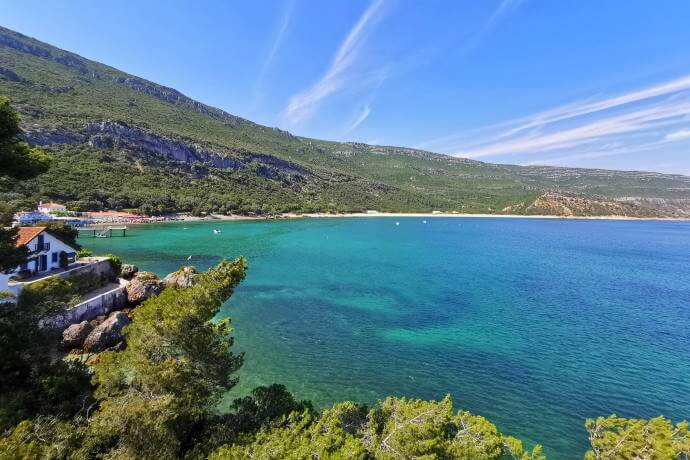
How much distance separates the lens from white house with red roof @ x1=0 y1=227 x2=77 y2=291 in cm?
2538

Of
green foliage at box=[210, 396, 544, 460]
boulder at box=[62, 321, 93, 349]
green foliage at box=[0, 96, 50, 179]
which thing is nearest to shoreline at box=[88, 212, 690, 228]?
boulder at box=[62, 321, 93, 349]

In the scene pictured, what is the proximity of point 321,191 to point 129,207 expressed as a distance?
102 m

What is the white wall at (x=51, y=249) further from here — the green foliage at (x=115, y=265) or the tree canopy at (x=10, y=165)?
the tree canopy at (x=10, y=165)

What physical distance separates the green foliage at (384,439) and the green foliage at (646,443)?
1635 millimetres

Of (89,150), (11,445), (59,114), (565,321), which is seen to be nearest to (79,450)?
(11,445)

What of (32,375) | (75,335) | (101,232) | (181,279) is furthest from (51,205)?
(32,375)

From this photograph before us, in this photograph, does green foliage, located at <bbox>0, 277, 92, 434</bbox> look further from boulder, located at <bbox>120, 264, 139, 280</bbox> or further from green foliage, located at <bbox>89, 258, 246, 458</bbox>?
boulder, located at <bbox>120, 264, 139, 280</bbox>

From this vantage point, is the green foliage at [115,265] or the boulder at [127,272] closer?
the green foliage at [115,265]

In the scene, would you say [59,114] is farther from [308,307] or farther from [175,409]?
[175,409]

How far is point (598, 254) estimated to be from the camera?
7275 centimetres

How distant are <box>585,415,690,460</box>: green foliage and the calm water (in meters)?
7.09

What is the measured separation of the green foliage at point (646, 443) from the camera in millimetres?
7914

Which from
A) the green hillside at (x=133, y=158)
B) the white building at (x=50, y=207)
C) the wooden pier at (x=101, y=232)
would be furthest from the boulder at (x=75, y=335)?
the white building at (x=50, y=207)

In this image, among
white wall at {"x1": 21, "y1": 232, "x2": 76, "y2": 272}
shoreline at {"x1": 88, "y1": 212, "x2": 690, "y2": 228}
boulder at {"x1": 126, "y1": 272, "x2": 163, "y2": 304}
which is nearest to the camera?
white wall at {"x1": 21, "y1": 232, "x2": 76, "y2": 272}
